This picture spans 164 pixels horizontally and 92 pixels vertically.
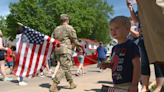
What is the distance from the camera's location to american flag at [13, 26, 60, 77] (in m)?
4.09

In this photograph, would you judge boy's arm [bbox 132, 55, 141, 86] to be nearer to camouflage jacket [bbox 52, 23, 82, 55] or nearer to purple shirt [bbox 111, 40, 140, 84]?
purple shirt [bbox 111, 40, 140, 84]

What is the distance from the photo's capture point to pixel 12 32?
2702cm

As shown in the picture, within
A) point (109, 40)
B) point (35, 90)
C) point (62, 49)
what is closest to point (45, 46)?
point (62, 49)

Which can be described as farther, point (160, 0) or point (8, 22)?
point (8, 22)

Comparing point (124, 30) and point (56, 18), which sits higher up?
point (56, 18)

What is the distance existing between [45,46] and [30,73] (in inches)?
32.2

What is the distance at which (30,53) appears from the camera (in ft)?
13.6

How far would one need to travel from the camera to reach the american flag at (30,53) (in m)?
4.09

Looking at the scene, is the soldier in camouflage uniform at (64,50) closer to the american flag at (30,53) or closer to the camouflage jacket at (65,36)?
the camouflage jacket at (65,36)

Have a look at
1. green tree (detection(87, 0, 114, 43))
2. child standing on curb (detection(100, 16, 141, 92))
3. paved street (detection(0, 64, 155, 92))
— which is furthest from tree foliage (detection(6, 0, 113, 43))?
child standing on curb (detection(100, 16, 141, 92))

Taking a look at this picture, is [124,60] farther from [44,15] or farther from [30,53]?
[44,15]

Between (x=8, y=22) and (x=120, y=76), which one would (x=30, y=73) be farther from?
(x=8, y=22)

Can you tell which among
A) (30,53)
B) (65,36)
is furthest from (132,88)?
(30,53)

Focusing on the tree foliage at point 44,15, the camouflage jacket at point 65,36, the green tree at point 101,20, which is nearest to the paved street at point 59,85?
the camouflage jacket at point 65,36
